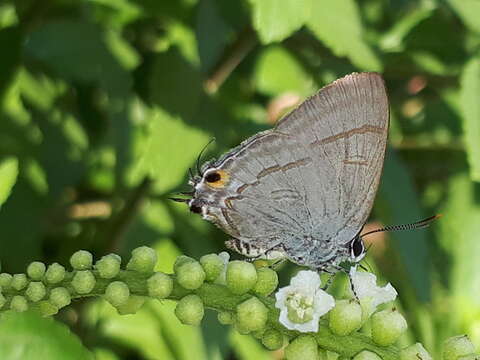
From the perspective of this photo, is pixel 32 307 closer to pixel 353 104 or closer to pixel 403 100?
pixel 353 104

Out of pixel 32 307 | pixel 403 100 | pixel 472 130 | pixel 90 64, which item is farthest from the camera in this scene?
pixel 403 100

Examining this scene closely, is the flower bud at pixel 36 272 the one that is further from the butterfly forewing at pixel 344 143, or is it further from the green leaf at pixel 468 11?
the green leaf at pixel 468 11

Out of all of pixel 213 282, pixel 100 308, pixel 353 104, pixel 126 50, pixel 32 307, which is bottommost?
pixel 100 308

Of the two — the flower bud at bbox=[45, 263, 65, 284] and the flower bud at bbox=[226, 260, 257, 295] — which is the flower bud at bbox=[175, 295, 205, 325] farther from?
the flower bud at bbox=[45, 263, 65, 284]

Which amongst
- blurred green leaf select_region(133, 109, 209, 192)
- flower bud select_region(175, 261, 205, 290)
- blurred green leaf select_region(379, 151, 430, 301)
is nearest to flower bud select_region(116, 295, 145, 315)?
flower bud select_region(175, 261, 205, 290)

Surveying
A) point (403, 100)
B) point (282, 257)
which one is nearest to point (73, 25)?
point (282, 257)

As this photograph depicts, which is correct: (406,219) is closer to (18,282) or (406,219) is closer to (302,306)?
(302,306)

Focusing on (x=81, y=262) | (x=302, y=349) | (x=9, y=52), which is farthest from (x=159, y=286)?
(x=9, y=52)
